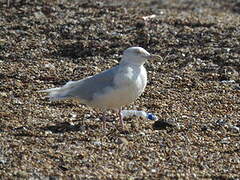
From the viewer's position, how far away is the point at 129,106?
8.98m

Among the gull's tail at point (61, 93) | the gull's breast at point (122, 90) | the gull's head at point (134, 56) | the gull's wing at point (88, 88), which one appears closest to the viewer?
the gull's breast at point (122, 90)

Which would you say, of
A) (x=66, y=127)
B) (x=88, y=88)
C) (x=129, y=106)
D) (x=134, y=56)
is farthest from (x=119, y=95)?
→ (x=129, y=106)

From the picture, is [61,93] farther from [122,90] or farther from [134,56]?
[134,56]

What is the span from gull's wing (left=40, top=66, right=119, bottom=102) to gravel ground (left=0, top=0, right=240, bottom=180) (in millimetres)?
329

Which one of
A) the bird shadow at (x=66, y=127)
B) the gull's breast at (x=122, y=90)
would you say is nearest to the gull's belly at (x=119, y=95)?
the gull's breast at (x=122, y=90)

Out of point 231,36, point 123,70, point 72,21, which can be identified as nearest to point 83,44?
point 72,21

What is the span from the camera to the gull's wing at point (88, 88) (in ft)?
25.5

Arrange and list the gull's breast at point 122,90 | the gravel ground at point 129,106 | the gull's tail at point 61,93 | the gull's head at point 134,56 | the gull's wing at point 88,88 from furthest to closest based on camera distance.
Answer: the gull's head at point 134,56 < the gull's tail at point 61,93 < the gull's wing at point 88,88 < the gull's breast at point 122,90 < the gravel ground at point 129,106

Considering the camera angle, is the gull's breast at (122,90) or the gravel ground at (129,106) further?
the gull's breast at (122,90)

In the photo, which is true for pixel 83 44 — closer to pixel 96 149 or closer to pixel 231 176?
pixel 96 149

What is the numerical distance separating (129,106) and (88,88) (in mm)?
1210

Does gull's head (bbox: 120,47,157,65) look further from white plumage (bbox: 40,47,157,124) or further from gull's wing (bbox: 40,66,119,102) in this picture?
gull's wing (bbox: 40,66,119,102)

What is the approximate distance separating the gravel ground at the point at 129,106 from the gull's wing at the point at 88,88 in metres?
0.33

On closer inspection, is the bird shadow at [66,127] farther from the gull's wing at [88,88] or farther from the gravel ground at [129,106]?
the gull's wing at [88,88]
